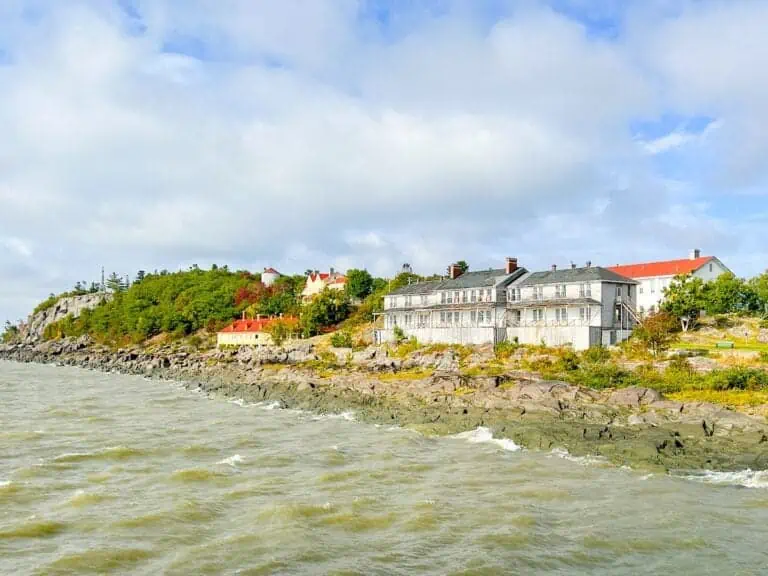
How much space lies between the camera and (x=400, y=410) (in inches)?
1620

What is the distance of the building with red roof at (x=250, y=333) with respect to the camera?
91375 mm

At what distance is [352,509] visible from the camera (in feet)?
70.4

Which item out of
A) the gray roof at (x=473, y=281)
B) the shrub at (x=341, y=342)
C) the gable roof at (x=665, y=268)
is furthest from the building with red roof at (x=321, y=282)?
the gable roof at (x=665, y=268)

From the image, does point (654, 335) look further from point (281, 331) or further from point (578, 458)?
point (281, 331)

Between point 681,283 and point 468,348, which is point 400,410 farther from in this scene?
point 681,283

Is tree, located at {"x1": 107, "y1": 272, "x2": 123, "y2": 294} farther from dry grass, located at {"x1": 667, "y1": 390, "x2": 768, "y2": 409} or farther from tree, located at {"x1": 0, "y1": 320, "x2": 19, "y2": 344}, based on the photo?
dry grass, located at {"x1": 667, "y1": 390, "x2": 768, "y2": 409}

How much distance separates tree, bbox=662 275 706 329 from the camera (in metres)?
56.1

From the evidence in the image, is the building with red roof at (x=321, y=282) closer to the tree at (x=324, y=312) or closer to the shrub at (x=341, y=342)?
the tree at (x=324, y=312)

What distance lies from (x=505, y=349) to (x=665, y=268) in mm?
22085

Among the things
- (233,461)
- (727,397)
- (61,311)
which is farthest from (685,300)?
(61,311)

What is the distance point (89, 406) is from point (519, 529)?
36.5 metres

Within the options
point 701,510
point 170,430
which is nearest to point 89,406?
point 170,430

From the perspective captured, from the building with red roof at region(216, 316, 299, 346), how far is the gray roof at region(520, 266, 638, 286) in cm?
3708

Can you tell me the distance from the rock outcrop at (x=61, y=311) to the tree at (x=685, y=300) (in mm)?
129815
